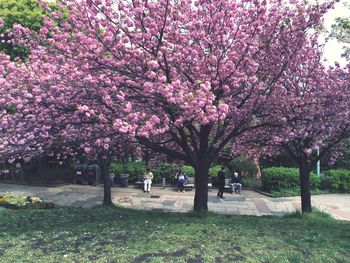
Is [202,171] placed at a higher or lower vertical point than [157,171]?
lower

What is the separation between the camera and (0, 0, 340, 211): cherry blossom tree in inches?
305

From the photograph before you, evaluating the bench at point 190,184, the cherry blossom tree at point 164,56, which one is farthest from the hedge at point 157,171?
the cherry blossom tree at point 164,56

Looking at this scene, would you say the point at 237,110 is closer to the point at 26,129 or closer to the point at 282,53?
the point at 282,53

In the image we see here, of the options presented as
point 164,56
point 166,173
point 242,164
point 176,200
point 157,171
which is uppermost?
point 164,56

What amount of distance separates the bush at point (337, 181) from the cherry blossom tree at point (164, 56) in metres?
12.9

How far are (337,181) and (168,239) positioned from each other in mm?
15709

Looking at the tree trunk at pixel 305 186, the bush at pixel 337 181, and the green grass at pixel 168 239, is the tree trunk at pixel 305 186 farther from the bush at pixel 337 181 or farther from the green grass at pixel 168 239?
the bush at pixel 337 181

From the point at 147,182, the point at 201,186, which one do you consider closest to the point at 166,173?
the point at 147,182

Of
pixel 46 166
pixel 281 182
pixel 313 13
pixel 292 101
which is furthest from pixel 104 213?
pixel 46 166

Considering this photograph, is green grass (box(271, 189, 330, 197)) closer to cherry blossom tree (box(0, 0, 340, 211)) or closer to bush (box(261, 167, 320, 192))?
bush (box(261, 167, 320, 192))

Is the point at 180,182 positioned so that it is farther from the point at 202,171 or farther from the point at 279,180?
the point at 202,171

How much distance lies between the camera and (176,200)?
1742cm

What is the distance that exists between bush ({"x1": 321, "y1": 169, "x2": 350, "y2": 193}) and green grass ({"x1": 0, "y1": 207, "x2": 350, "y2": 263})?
1124cm

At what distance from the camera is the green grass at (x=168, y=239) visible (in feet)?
21.9
